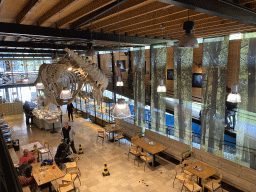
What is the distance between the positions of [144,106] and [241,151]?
4.78 m

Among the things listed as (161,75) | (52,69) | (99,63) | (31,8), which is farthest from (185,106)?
(99,63)

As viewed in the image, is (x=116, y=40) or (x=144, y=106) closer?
(x=116, y=40)

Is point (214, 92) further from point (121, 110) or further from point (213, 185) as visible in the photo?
point (121, 110)

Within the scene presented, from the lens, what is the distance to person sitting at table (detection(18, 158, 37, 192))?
5.80 m

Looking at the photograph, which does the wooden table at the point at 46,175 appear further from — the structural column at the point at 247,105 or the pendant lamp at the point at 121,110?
the structural column at the point at 247,105

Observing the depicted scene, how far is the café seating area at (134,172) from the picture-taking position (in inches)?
230

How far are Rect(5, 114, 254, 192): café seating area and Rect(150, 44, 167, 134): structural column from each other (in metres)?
1.26

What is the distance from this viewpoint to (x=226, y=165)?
6.29 meters

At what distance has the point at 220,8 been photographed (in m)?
2.90

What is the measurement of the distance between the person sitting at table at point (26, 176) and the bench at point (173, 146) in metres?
5.15

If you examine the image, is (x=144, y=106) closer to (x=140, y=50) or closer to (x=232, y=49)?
(x=140, y=50)

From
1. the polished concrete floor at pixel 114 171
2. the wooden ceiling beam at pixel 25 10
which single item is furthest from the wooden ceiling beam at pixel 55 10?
the polished concrete floor at pixel 114 171

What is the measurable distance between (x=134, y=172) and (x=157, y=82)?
411cm

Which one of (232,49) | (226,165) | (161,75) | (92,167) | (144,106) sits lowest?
(92,167)
